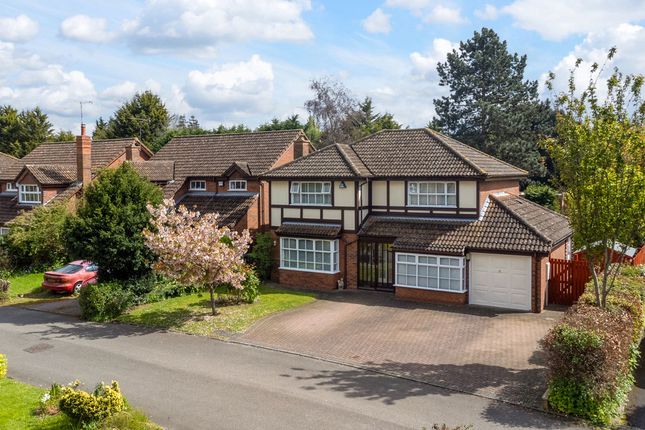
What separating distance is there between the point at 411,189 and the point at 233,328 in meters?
10.0

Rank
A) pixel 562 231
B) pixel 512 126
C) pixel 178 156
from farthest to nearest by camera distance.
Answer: pixel 512 126 → pixel 178 156 → pixel 562 231

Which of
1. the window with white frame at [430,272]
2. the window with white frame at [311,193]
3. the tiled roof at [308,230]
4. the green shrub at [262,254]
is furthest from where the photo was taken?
the green shrub at [262,254]

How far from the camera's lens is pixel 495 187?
2530 cm

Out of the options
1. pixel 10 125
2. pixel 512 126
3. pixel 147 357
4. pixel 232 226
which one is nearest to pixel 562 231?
pixel 232 226

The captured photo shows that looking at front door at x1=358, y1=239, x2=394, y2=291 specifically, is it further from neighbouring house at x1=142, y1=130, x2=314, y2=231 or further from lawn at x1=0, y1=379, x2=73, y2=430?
lawn at x1=0, y1=379, x2=73, y2=430

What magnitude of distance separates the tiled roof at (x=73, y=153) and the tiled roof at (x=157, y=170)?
12.6 ft

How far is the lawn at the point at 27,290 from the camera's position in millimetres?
26227

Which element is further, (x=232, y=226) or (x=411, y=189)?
(x=232, y=226)

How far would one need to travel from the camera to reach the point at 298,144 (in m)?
32.9

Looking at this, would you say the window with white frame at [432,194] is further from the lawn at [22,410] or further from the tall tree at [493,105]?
the tall tree at [493,105]

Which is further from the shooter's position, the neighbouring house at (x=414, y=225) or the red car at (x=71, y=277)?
the red car at (x=71, y=277)

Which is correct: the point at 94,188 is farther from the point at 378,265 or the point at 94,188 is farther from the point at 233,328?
the point at 378,265

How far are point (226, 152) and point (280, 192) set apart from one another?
8.58 meters

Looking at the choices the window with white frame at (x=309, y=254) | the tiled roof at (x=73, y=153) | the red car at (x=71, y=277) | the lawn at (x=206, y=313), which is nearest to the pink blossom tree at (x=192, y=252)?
the lawn at (x=206, y=313)
